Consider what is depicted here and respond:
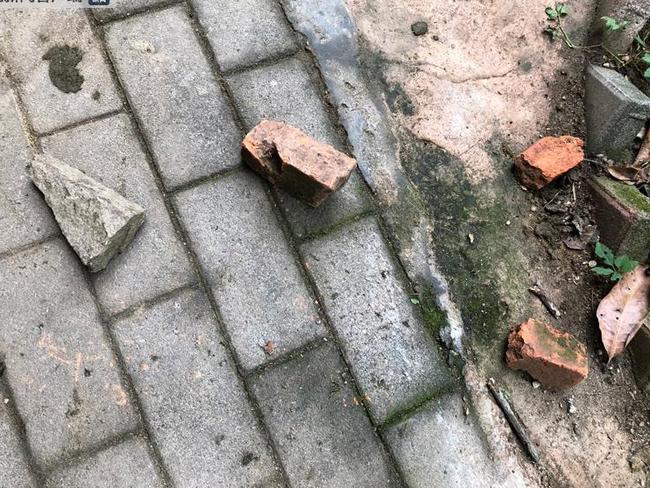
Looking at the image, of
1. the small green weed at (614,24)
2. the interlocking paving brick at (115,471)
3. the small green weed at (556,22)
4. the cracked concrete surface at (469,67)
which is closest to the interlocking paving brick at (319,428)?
the interlocking paving brick at (115,471)

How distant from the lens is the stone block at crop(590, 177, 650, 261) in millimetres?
2654

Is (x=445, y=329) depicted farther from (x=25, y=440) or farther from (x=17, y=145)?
(x=17, y=145)

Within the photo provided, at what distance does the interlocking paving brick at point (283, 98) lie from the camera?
2684 mm

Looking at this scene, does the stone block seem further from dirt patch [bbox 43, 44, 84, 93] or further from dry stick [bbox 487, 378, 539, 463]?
dirt patch [bbox 43, 44, 84, 93]

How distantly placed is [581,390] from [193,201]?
1692 millimetres

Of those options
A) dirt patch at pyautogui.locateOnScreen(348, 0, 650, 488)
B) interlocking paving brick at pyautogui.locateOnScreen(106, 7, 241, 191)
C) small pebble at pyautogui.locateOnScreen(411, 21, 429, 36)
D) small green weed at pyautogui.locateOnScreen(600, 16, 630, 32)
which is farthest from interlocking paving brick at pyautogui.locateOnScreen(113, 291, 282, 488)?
small green weed at pyautogui.locateOnScreen(600, 16, 630, 32)

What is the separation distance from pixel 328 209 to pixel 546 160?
3.07 feet

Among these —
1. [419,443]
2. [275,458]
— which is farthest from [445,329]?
[275,458]

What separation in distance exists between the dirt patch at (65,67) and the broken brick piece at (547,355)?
1979mm

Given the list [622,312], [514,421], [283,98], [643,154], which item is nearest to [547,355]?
[514,421]

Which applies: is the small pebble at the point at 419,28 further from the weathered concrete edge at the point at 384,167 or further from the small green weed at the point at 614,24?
the small green weed at the point at 614,24

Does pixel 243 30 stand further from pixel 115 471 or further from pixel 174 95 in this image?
pixel 115 471

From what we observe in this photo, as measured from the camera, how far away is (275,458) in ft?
7.55

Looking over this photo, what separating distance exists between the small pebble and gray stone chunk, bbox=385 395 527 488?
1.60 metres
